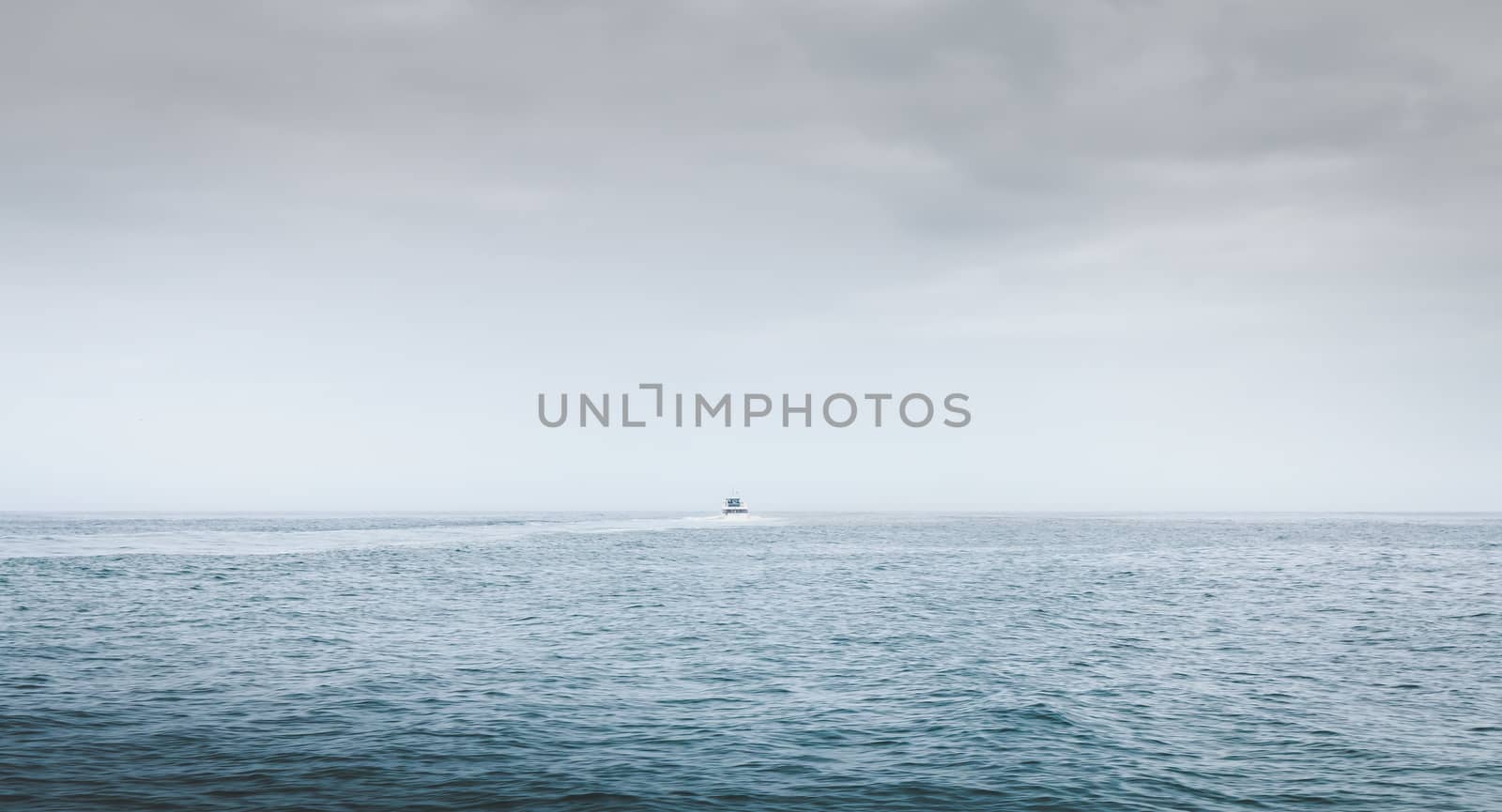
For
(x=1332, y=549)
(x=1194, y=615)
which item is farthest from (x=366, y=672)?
(x=1332, y=549)

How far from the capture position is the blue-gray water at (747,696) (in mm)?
18969

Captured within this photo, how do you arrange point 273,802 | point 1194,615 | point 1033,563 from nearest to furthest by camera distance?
1. point 273,802
2. point 1194,615
3. point 1033,563

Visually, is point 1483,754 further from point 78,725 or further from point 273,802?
point 78,725

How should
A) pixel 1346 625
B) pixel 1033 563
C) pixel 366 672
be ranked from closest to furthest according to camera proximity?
pixel 366 672 → pixel 1346 625 → pixel 1033 563

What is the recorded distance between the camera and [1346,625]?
43812 millimetres

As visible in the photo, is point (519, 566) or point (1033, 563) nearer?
point (519, 566)

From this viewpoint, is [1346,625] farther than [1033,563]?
No

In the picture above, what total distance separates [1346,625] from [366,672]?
42264mm

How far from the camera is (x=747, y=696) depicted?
28.3 m

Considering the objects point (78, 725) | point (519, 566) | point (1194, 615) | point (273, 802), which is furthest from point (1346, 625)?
point (519, 566)

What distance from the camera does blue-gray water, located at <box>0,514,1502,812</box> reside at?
18969 mm

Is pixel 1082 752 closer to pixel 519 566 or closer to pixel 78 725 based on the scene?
pixel 78 725

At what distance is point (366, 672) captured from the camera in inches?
1257

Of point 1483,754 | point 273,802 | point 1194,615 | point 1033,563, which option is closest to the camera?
point 273,802
